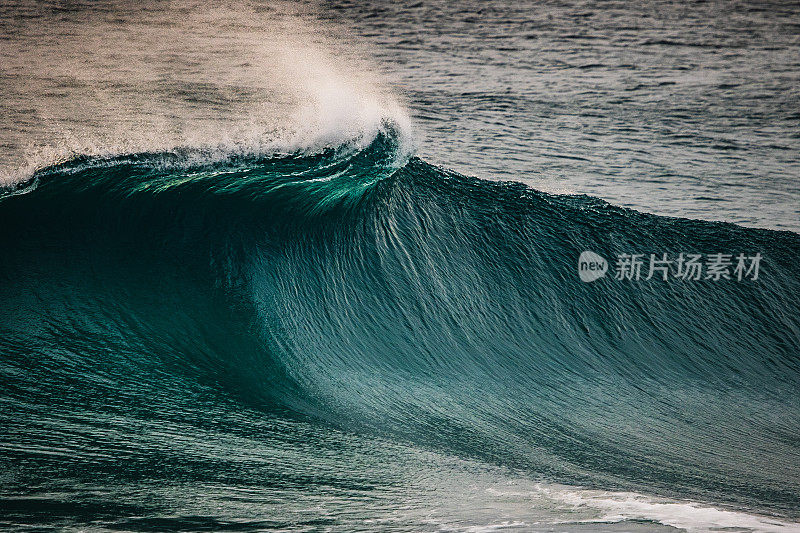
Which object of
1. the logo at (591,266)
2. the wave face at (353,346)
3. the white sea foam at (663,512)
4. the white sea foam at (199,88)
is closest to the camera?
the white sea foam at (663,512)

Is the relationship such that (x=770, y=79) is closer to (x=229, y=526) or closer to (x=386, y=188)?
(x=386, y=188)

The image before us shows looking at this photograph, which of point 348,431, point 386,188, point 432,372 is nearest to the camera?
point 348,431

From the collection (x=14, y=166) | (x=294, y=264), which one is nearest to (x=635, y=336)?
(x=294, y=264)

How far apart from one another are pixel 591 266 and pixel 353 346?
7.77ft

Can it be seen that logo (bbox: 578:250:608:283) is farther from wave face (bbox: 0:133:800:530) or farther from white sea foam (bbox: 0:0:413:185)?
white sea foam (bbox: 0:0:413:185)

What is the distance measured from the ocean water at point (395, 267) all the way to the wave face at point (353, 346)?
0.08 ft

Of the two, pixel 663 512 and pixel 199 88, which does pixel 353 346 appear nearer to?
pixel 663 512

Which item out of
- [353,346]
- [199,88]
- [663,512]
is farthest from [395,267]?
[199,88]

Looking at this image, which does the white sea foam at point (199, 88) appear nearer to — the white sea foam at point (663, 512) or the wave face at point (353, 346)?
the wave face at point (353, 346)

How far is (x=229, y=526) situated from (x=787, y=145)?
6646 mm

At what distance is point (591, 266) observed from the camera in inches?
208

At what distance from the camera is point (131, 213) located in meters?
5.00

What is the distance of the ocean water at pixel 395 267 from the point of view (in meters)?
2.77

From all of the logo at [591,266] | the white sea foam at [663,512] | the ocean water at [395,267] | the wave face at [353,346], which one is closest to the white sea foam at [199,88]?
the ocean water at [395,267]
